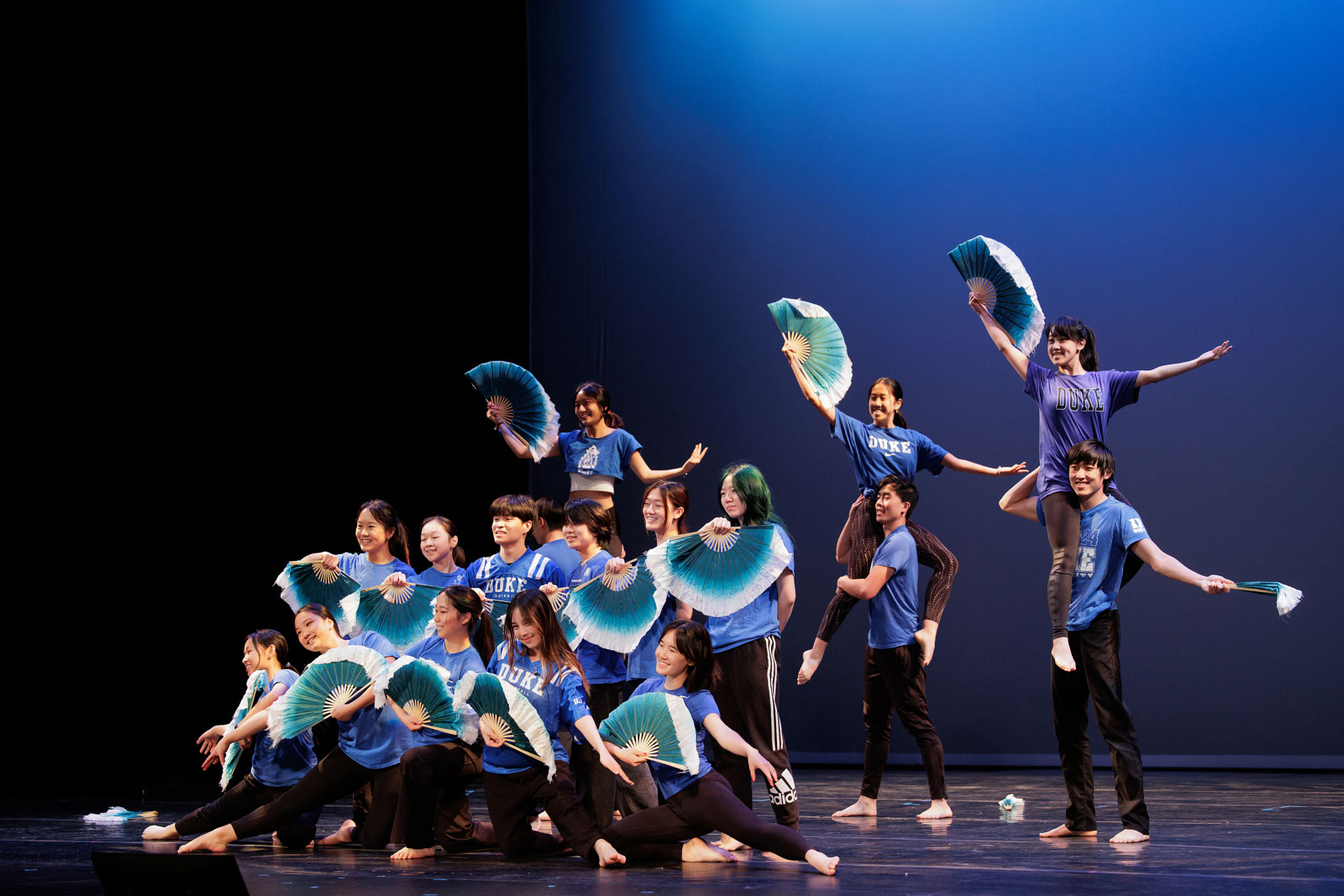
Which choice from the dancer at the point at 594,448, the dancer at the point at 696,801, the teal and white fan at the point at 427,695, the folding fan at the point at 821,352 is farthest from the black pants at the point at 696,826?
the dancer at the point at 594,448

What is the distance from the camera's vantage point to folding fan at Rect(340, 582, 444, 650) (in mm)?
4805

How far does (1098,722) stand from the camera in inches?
164

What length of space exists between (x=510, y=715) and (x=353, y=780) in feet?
2.40

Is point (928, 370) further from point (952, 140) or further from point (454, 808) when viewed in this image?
point (454, 808)

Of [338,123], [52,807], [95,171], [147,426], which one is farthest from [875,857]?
[338,123]

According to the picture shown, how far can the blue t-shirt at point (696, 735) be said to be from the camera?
147 inches

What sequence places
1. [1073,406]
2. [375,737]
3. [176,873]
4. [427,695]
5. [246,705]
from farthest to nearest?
[246,705]
[1073,406]
[375,737]
[427,695]
[176,873]

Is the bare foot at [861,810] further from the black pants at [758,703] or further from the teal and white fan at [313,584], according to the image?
the teal and white fan at [313,584]

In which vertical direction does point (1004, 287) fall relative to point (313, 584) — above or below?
above

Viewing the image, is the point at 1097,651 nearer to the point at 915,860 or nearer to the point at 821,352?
the point at 915,860

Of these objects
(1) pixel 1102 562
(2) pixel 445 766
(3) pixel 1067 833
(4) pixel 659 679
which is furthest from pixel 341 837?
(1) pixel 1102 562

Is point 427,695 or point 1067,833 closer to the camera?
point 427,695

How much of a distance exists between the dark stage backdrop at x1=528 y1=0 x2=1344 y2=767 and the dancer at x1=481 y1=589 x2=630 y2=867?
12.3 ft

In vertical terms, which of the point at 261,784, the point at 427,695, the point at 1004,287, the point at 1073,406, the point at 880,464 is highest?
the point at 1004,287
